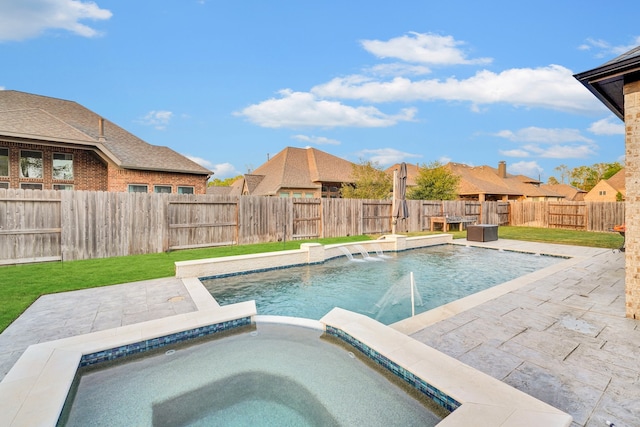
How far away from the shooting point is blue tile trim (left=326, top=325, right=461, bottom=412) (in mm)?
2638

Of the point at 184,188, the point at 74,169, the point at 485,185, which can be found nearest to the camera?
the point at 74,169

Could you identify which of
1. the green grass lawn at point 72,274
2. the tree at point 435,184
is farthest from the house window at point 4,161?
the tree at point 435,184

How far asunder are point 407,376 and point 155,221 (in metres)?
9.94

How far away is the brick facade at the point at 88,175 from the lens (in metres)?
12.6

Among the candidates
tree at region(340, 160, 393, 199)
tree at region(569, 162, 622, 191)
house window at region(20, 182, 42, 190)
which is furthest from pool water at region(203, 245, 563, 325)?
tree at region(569, 162, 622, 191)

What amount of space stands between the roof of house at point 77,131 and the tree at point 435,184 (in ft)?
53.6

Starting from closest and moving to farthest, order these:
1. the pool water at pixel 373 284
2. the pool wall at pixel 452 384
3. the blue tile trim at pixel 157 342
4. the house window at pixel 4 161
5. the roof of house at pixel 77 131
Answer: the pool wall at pixel 452 384 → the blue tile trim at pixel 157 342 → the pool water at pixel 373 284 → the roof of house at pixel 77 131 → the house window at pixel 4 161

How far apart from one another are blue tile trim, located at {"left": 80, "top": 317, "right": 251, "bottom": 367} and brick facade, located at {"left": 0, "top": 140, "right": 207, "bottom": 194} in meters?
12.6

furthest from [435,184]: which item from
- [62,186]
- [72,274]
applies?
[62,186]

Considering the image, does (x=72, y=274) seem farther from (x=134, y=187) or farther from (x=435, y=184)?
(x=435, y=184)

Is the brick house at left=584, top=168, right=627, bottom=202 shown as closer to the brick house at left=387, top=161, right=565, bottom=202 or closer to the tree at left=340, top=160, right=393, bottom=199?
the brick house at left=387, top=161, right=565, bottom=202

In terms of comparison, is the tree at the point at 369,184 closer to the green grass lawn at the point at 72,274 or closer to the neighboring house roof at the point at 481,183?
the neighboring house roof at the point at 481,183

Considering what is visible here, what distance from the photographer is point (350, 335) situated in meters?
3.87

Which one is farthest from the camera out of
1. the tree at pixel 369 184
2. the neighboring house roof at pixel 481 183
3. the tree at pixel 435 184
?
the neighboring house roof at pixel 481 183
